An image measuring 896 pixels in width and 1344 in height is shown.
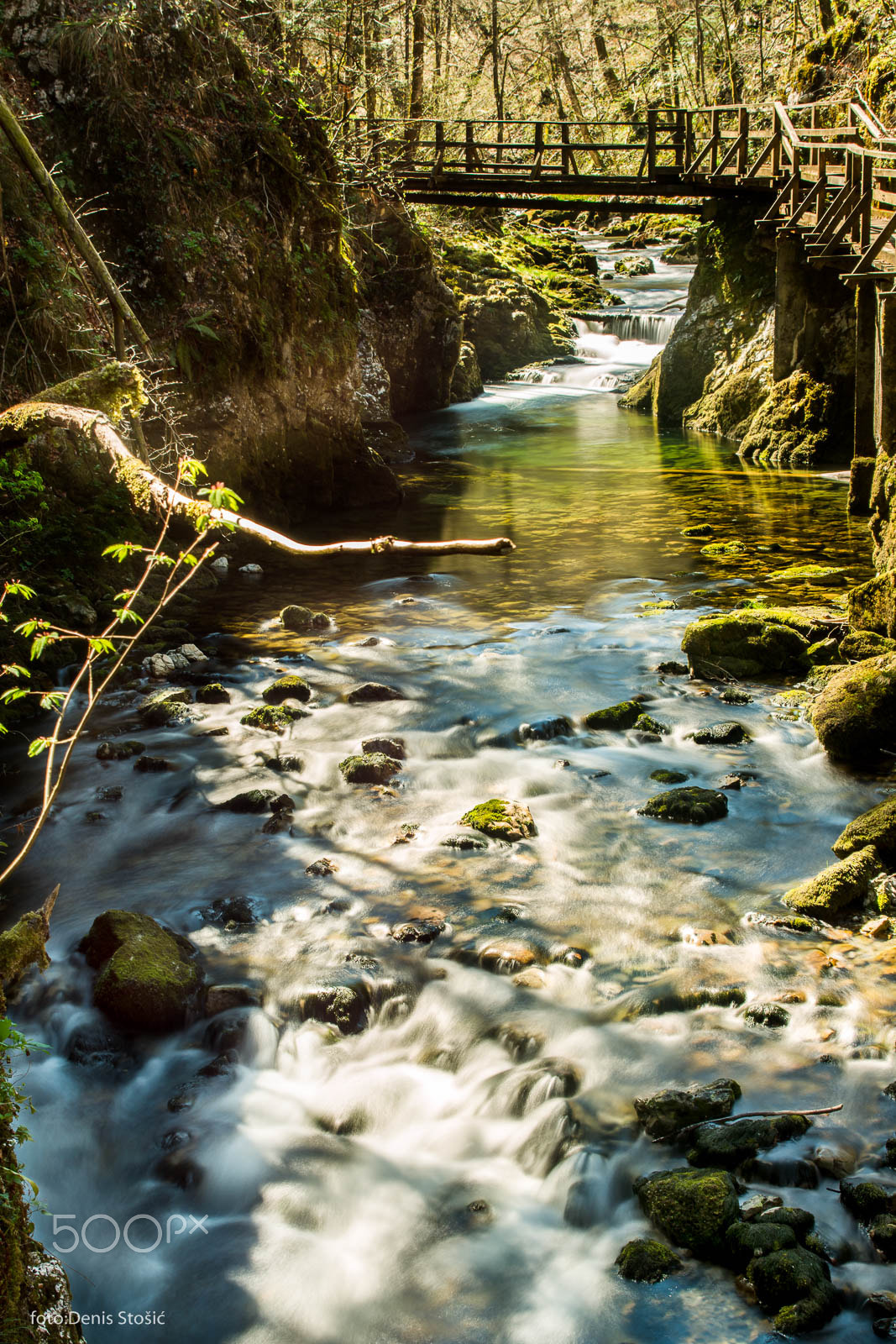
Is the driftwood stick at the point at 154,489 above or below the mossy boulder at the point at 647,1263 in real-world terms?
above

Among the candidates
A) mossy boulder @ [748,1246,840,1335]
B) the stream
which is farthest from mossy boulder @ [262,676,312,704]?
mossy boulder @ [748,1246,840,1335]

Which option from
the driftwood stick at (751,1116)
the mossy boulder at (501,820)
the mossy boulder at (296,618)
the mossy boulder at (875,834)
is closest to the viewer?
the driftwood stick at (751,1116)

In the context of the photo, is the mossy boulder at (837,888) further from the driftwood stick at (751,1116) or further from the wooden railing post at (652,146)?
the wooden railing post at (652,146)

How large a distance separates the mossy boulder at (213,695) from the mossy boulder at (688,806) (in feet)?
13.1

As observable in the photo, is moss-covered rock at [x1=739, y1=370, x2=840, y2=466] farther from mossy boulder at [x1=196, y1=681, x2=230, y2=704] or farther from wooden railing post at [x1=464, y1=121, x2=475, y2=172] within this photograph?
mossy boulder at [x1=196, y1=681, x2=230, y2=704]

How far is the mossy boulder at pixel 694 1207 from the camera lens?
4012 mm

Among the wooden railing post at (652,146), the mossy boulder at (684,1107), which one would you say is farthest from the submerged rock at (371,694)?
the wooden railing post at (652,146)

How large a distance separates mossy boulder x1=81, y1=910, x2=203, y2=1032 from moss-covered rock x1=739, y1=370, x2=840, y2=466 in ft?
52.3

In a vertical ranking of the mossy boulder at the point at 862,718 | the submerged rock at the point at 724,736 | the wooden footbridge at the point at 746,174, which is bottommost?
the submerged rock at the point at 724,736

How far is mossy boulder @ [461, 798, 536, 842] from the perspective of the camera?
7223mm

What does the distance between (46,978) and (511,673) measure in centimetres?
552

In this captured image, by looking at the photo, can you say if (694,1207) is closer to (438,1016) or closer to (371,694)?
Result: (438,1016)

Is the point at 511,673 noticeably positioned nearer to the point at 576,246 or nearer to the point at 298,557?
the point at 298,557

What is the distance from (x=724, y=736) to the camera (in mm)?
8352
